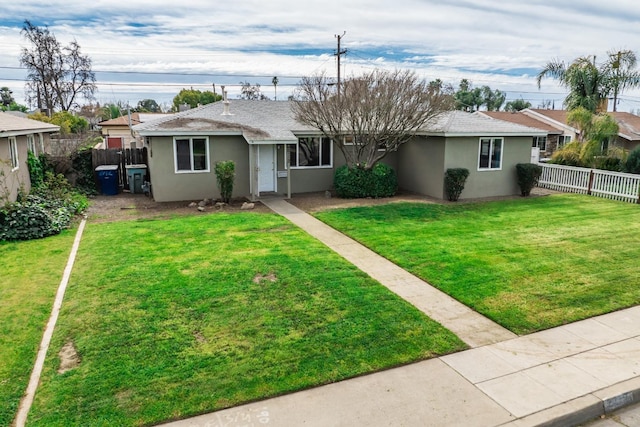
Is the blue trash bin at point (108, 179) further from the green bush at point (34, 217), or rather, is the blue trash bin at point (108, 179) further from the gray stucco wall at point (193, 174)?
the green bush at point (34, 217)

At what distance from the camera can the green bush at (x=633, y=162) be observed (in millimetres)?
19422

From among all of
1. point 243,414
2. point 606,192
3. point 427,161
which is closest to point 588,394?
point 243,414

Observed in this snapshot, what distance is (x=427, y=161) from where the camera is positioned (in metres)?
17.6

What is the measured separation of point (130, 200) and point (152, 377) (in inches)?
501

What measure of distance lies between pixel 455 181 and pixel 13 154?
14486 millimetres

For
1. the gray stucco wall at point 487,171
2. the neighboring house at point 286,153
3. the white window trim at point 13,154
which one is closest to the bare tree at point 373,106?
the neighboring house at point 286,153

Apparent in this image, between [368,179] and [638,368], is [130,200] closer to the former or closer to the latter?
[368,179]

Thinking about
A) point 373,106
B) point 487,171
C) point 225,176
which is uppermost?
point 373,106

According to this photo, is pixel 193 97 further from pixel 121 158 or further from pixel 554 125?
pixel 121 158

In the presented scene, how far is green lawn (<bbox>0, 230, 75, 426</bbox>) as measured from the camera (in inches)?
205

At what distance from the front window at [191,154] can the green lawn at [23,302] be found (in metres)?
5.19

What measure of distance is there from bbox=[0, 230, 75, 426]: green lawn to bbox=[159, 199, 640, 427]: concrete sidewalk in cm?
209

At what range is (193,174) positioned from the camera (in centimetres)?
1642

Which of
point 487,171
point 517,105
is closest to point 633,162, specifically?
point 487,171
